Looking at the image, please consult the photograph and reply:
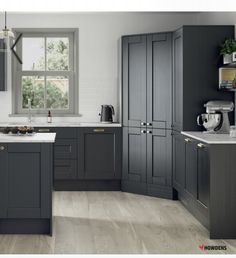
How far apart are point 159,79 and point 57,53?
1.82 m

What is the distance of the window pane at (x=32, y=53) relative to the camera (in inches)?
276

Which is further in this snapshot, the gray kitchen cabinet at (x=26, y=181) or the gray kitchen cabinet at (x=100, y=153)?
the gray kitchen cabinet at (x=100, y=153)

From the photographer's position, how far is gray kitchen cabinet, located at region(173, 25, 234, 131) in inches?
211

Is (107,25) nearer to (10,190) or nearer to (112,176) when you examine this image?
(112,176)

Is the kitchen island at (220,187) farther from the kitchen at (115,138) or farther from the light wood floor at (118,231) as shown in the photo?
the light wood floor at (118,231)

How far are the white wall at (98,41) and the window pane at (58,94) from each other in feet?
0.79

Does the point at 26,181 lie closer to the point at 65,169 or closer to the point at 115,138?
the point at 65,169

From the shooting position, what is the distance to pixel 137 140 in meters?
6.32

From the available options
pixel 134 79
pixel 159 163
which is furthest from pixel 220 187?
pixel 134 79

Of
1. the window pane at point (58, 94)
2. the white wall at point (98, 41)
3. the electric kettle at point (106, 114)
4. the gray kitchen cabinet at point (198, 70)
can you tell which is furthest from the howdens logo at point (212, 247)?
the window pane at point (58, 94)

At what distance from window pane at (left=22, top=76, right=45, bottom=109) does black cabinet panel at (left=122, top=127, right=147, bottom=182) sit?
1438 millimetres

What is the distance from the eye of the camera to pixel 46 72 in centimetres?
707

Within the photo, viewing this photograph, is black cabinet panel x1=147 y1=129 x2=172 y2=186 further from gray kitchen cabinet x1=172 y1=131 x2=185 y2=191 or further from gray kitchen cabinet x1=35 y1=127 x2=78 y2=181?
gray kitchen cabinet x1=35 y1=127 x2=78 y2=181

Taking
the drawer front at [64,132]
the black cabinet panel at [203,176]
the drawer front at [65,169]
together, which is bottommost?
the drawer front at [65,169]
